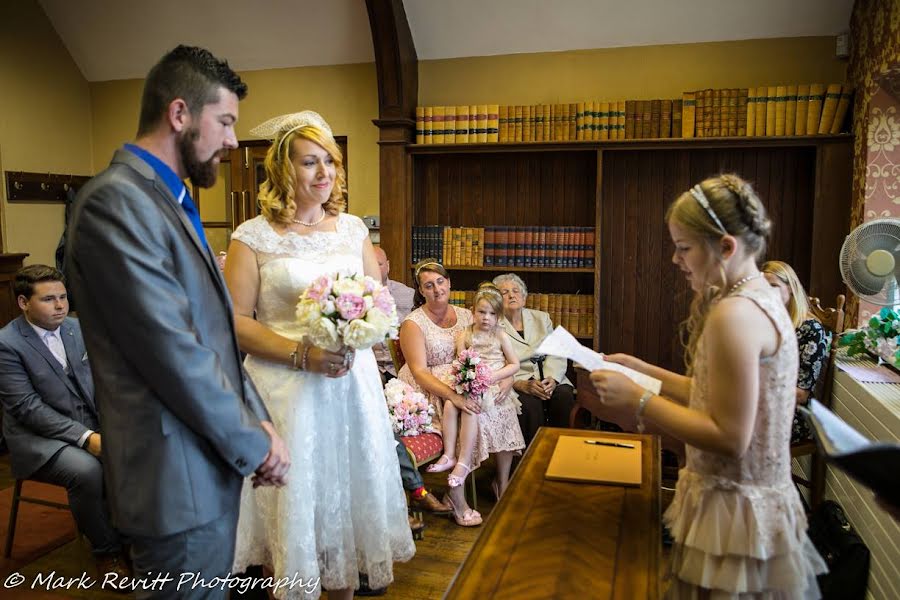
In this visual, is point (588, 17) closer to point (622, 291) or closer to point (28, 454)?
point (622, 291)

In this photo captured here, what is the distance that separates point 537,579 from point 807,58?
4.33 meters

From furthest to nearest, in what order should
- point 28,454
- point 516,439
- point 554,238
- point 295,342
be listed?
1. point 554,238
2. point 516,439
3. point 28,454
4. point 295,342

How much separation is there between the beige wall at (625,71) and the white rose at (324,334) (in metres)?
3.56

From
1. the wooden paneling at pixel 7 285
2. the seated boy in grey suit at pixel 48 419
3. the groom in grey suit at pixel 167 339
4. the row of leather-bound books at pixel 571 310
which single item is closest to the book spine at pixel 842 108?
the row of leather-bound books at pixel 571 310

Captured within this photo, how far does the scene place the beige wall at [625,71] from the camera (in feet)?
15.3

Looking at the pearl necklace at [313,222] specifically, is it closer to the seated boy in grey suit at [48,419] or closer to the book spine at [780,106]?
the seated boy in grey suit at [48,419]

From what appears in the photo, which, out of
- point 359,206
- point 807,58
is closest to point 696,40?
point 807,58

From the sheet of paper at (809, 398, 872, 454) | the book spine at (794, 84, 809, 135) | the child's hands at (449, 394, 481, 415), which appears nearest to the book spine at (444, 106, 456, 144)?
the child's hands at (449, 394, 481, 415)

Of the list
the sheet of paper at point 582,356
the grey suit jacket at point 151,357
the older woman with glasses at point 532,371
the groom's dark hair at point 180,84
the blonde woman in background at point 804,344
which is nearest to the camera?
the grey suit jacket at point 151,357

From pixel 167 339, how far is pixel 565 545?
3.43 feet

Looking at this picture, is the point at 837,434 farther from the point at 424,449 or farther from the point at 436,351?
the point at 436,351

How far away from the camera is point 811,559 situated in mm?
1545

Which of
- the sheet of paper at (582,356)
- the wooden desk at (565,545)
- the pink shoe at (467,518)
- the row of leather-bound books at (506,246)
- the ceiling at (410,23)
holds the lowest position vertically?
the pink shoe at (467,518)

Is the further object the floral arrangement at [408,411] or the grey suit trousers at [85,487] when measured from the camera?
the floral arrangement at [408,411]
